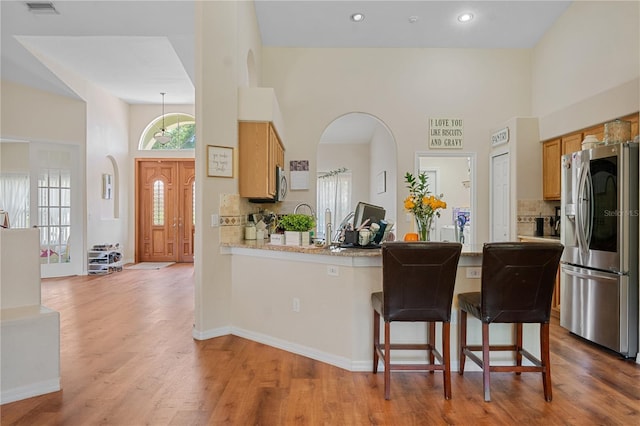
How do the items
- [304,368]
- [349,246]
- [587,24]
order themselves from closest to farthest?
[304,368] → [349,246] → [587,24]

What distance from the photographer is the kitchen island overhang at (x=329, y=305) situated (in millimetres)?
2996

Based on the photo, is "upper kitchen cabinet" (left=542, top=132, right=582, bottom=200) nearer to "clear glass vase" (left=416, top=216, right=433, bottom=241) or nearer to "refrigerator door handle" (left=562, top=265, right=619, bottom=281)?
"refrigerator door handle" (left=562, top=265, right=619, bottom=281)

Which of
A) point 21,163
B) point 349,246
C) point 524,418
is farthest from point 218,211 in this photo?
point 21,163

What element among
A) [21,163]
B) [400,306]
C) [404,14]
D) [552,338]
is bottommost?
[552,338]

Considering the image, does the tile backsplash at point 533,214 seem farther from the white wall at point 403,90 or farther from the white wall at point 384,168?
the white wall at point 384,168

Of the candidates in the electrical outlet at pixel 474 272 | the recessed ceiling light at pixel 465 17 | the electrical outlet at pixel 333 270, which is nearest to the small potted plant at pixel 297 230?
the electrical outlet at pixel 333 270

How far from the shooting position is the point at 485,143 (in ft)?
20.0

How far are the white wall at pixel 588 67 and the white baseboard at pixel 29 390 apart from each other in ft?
17.7

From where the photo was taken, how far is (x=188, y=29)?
4988 mm

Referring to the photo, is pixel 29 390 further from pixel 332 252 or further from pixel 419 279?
pixel 419 279

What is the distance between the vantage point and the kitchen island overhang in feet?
9.83

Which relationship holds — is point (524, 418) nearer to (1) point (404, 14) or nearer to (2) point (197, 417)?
(2) point (197, 417)

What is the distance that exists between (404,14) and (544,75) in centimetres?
224

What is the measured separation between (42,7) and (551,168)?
6578 mm
